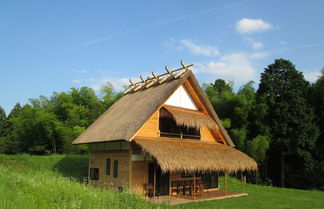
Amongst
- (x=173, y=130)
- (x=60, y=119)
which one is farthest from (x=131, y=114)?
(x=60, y=119)

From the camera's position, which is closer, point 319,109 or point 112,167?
point 112,167

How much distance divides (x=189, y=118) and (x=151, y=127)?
198 centimetres

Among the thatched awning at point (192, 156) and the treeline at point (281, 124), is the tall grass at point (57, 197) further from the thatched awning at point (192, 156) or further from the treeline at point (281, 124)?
the treeline at point (281, 124)

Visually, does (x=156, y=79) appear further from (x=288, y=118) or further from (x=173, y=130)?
(x=288, y=118)

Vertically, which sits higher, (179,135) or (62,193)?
(179,135)

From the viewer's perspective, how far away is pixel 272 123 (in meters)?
22.1

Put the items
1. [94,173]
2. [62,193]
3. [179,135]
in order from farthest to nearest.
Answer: [94,173], [179,135], [62,193]

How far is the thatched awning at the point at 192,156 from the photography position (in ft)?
37.1

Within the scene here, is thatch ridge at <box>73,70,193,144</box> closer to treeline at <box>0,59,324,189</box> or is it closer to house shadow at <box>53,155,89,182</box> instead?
house shadow at <box>53,155,89,182</box>

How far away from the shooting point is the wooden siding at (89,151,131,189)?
1273 cm

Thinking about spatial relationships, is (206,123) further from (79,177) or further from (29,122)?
(29,122)

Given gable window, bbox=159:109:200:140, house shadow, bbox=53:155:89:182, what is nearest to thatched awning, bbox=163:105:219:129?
gable window, bbox=159:109:200:140

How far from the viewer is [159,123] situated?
1460cm

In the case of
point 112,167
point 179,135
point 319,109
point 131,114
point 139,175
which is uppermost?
point 319,109
